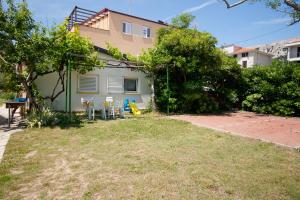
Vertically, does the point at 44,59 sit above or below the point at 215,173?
above

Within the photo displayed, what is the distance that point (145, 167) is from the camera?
491cm

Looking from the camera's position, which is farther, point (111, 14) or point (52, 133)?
point (111, 14)

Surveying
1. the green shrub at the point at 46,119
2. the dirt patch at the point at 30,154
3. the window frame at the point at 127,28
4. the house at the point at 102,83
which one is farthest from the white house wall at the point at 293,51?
the dirt patch at the point at 30,154

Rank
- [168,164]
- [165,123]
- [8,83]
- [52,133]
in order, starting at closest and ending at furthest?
1. [168,164]
2. [52,133]
3. [165,123]
4. [8,83]

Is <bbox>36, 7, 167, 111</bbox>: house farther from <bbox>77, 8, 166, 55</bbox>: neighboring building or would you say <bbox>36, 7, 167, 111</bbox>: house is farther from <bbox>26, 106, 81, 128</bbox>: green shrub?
<bbox>26, 106, 81, 128</bbox>: green shrub

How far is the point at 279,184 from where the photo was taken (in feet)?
13.4

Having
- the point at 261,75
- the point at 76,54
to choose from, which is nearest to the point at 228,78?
the point at 261,75

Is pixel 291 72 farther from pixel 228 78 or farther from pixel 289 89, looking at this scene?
pixel 228 78

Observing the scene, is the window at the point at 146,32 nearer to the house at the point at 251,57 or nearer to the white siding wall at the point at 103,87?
the white siding wall at the point at 103,87

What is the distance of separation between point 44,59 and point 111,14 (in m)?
15.7

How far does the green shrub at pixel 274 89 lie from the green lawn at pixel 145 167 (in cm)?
852

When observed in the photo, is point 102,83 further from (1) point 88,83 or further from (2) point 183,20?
(2) point 183,20

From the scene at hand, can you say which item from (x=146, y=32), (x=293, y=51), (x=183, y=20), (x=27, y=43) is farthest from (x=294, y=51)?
(x=27, y=43)

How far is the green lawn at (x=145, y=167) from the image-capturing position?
3.78 metres
